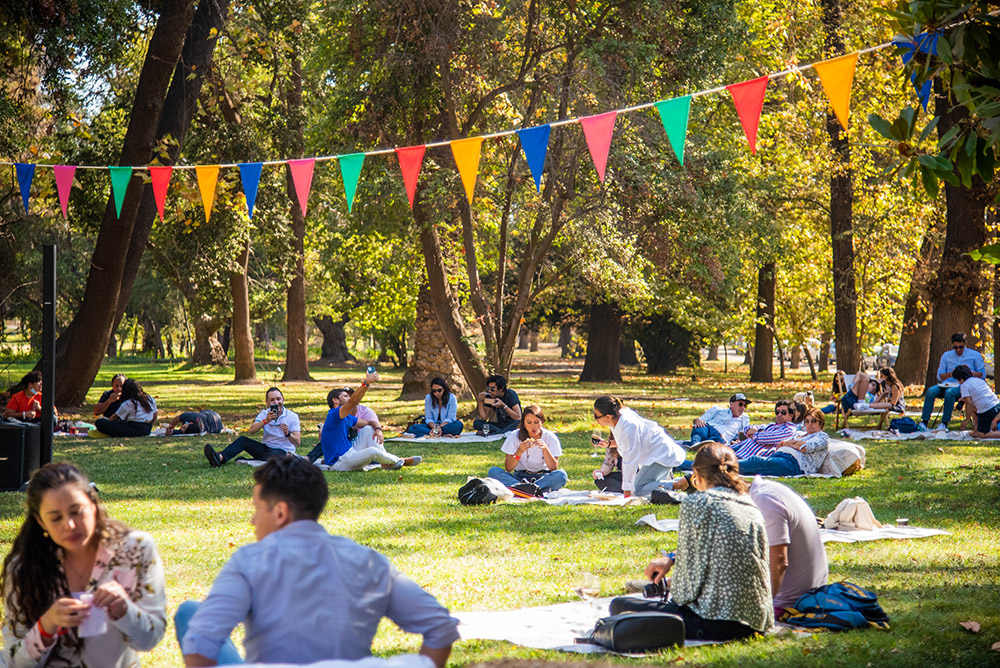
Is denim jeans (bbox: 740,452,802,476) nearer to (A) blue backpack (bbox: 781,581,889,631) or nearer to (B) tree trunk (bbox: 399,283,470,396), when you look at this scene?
(A) blue backpack (bbox: 781,581,889,631)

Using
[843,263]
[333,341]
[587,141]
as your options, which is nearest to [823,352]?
[843,263]

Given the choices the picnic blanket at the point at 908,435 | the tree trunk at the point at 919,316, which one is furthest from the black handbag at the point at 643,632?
the tree trunk at the point at 919,316

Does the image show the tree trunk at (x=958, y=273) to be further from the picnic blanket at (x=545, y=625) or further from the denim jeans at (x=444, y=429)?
the picnic blanket at (x=545, y=625)

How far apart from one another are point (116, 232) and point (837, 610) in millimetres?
15294

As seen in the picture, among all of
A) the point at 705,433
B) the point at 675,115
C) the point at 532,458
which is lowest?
the point at 532,458

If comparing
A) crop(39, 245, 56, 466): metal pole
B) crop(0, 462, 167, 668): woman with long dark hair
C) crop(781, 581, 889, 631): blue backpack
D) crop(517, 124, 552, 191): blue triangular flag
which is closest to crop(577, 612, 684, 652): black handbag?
crop(781, 581, 889, 631): blue backpack

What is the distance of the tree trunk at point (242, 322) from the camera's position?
1171 inches

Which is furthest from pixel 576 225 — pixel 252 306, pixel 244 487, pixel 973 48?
pixel 252 306

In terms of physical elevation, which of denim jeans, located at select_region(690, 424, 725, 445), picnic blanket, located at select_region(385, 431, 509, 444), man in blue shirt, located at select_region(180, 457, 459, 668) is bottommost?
picnic blanket, located at select_region(385, 431, 509, 444)

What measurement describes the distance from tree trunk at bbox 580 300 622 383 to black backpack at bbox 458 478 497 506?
24.6m

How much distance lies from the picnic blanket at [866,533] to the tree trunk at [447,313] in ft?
34.3

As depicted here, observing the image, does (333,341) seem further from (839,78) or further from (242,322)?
(839,78)

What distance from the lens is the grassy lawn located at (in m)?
5.10

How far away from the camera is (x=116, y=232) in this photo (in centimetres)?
1756
